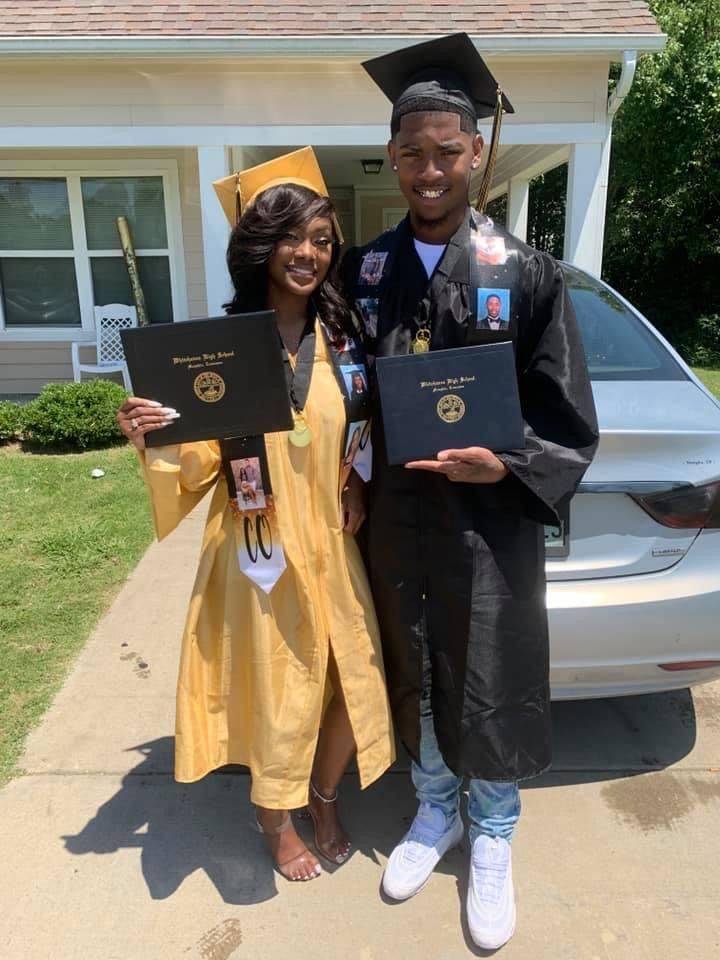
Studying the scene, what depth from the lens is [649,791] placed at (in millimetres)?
2506

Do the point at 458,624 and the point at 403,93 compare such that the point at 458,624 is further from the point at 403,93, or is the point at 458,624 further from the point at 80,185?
the point at 80,185

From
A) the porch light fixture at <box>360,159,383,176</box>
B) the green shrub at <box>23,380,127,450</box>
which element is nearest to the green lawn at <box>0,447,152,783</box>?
the green shrub at <box>23,380,127,450</box>

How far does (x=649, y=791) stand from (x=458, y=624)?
1.08 m

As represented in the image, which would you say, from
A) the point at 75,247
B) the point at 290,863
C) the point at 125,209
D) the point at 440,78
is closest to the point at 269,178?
the point at 440,78

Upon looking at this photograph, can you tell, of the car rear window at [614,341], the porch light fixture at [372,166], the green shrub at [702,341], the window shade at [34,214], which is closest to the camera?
the car rear window at [614,341]

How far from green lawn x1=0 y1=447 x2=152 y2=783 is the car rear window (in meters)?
2.44

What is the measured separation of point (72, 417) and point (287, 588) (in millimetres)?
5175

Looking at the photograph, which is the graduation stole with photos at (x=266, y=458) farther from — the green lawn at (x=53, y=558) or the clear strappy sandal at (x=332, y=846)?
the green lawn at (x=53, y=558)

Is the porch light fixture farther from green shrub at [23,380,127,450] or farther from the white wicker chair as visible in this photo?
green shrub at [23,380,127,450]

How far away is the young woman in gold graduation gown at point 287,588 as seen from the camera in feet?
6.22

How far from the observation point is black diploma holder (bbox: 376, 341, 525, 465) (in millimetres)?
1713

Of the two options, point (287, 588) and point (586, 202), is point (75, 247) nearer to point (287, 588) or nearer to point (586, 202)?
point (586, 202)

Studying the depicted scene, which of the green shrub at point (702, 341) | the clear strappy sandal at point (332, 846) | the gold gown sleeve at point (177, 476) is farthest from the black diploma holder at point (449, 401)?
the green shrub at point (702, 341)

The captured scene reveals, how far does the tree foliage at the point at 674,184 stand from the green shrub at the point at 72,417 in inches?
441
